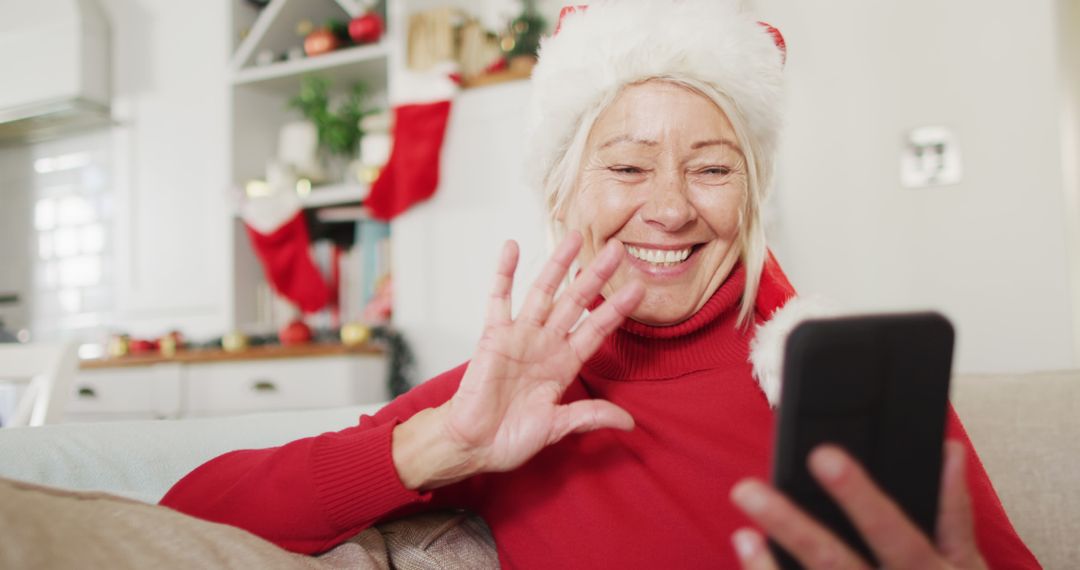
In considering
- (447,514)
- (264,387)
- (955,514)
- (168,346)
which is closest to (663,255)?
(447,514)

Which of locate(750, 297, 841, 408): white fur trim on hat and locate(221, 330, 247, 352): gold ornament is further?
locate(221, 330, 247, 352): gold ornament

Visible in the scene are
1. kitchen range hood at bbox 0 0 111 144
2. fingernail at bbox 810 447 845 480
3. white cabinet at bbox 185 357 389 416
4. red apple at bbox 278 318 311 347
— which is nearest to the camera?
fingernail at bbox 810 447 845 480

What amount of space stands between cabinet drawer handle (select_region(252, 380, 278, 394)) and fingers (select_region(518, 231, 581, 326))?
177cm

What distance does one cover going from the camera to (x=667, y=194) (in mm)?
922

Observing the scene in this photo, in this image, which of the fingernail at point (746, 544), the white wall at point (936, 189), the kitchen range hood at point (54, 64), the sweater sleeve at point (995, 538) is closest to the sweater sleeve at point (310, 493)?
the fingernail at point (746, 544)

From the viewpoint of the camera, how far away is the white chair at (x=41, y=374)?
151 centimetres

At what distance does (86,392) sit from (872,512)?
2780 mm

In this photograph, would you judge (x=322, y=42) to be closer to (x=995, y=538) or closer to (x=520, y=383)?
(x=520, y=383)

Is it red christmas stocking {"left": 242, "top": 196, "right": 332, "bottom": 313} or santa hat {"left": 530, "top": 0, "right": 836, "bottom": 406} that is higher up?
santa hat {"left": 530, "top": 0, "right": 836, "bottom": 406}

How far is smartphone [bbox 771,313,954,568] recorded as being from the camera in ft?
1.44

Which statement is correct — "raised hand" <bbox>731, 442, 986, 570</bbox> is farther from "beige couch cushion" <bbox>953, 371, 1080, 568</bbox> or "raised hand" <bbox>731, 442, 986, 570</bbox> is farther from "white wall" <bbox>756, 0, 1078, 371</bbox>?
"white wall" <bbox>756, 0, 1078, 371</bbox>

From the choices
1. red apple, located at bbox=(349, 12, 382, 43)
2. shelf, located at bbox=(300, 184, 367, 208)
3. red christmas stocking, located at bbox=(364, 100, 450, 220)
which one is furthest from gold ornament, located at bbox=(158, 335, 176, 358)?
red apple, located at bbox=(349, 12, 382, 43)

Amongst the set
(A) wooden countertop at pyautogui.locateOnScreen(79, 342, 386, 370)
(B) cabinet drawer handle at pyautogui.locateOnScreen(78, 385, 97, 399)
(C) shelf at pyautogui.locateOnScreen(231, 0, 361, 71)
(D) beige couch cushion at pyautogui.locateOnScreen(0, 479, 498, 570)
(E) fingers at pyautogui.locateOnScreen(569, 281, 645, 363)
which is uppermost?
(C) shelf at pyautogui.locateOnScreen(231, 0, 361, 71)

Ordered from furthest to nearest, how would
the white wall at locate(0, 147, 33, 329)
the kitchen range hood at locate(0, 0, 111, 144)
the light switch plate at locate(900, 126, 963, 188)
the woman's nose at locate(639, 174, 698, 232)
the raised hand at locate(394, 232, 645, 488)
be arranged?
the white wall at locate(0, 147, 33, 329)
the kitchen range hood at locate(0, 0, 111, 144)
the light switch plate at locate(900, 126, 963, 188)
the woman's nose at locate(639, 174, 698, 232)
the raised hand at locate(394, 232, 645, 488)
